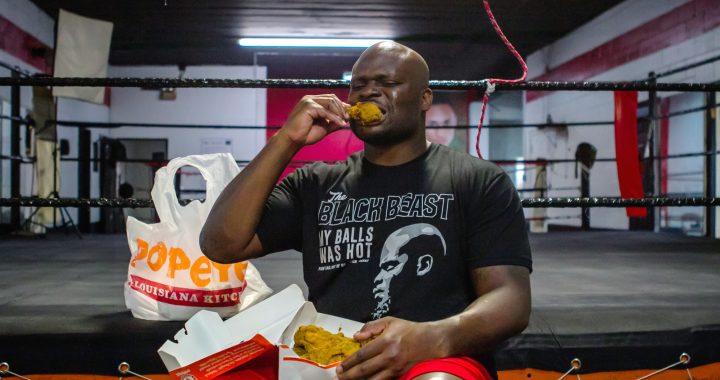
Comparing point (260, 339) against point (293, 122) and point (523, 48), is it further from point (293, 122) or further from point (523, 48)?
point (523, 48)

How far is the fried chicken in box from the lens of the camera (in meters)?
1.00

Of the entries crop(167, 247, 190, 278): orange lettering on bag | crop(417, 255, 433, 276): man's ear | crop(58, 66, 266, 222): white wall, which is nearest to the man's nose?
crop(417, 255, 433, 276): man's ear

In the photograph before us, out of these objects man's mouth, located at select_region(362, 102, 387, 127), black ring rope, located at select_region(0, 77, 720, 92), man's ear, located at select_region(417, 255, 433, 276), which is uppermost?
black ring rope, located at select_region(0, 77, 720, 92)

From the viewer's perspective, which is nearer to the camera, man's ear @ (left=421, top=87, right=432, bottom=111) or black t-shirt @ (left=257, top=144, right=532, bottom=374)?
black t-shirt @ (left=257, top=144, right=532, bottom=374)

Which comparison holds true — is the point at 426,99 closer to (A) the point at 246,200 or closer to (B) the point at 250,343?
(A) the point at 246,200

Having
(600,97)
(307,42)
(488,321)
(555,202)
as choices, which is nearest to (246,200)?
(488,321)

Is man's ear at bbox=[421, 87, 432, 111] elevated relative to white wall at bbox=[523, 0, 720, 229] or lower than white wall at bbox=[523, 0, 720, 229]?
lower

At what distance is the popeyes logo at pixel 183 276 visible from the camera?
4.78 feet

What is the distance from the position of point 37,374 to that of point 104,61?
4.49 m

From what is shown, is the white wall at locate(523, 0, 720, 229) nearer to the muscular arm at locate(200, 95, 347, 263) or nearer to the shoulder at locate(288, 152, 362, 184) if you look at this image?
the shoulder at locate(288, 152, 362, 184)

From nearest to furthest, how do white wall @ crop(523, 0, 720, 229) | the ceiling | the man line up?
the man
white wall @ crop(523, 0, 720, 229)
the ceiling

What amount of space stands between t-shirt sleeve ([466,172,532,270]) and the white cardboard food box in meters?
0.29

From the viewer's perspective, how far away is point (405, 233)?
1.20 meters

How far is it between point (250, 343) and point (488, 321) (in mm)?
426
